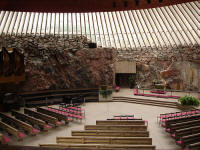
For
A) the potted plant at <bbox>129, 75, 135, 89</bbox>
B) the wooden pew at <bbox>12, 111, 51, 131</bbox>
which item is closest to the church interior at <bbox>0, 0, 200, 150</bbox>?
the wooden pew at <bbox>12, 111, 51, 131</bbox>

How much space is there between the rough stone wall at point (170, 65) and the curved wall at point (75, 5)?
4.38 m

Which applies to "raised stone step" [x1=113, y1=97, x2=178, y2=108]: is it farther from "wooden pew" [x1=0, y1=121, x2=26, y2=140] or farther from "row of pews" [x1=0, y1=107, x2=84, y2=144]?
"wooden pew" [x1=0, y1=121, x2=26, y2=140]

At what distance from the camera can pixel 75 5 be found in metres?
14.6

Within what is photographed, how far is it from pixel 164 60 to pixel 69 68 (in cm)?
896

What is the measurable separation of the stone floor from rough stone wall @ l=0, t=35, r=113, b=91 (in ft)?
8.24

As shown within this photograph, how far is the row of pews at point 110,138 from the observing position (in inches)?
187

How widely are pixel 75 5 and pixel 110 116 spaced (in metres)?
10.0

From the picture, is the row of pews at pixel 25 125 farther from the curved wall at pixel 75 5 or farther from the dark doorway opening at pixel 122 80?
the dark doorway opening at pixel 122 80

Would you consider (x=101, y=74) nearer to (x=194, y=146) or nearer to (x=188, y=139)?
(x=188, y=139)

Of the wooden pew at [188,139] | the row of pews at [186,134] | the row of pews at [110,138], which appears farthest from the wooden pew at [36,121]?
the wooden pew at [188,139]

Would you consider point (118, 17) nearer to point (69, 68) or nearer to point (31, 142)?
point (69, 68)

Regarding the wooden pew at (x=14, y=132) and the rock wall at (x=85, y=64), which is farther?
the rock wall at (x=85, y=64)

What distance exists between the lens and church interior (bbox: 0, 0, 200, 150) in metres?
6.61

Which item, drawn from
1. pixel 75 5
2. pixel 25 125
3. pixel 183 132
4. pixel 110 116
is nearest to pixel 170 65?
pixel 110 116
